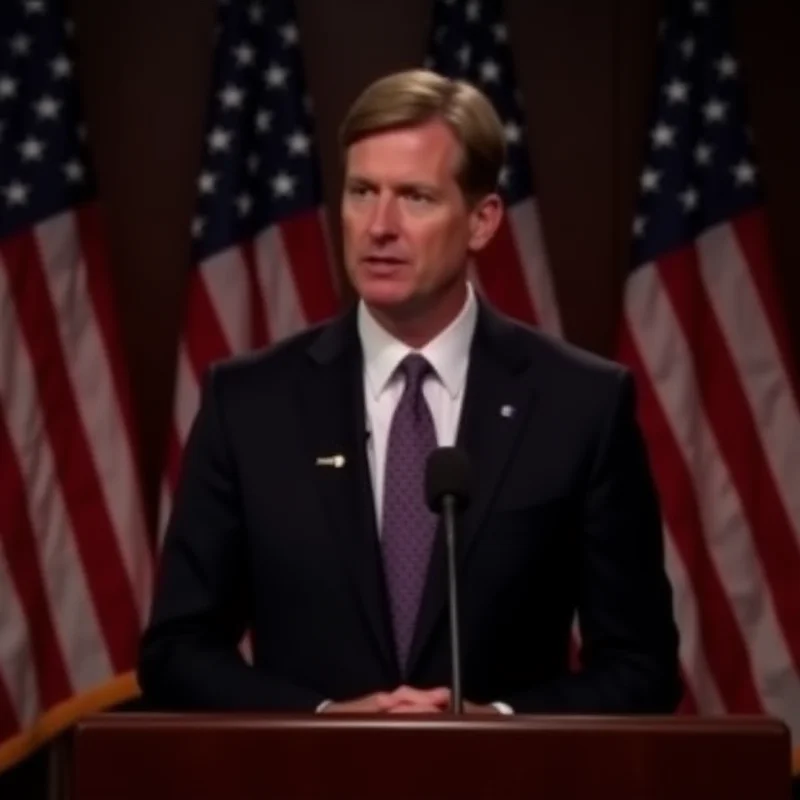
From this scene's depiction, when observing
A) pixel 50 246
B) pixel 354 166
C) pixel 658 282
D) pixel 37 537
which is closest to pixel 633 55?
pixel 658 282

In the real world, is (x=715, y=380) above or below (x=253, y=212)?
below

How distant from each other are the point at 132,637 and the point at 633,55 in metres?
1.58

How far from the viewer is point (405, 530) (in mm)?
2352

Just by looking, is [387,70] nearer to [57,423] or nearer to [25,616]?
[57,423]

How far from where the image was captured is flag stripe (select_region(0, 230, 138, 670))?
151 inches

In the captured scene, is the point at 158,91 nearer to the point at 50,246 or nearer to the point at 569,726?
the point at 50,246

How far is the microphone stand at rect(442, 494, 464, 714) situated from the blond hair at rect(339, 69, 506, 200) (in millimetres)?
557

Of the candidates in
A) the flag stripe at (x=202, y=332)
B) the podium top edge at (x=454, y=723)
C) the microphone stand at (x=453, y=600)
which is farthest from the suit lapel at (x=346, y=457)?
the flag stripe at (x=202, y=332)

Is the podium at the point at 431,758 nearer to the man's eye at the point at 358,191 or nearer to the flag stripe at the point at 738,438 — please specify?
the man's eye at the point at 358,191

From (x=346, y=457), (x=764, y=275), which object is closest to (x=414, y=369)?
(x=346, y=457)

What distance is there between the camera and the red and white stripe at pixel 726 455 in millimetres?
3889

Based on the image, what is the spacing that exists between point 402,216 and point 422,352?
0.18 metres

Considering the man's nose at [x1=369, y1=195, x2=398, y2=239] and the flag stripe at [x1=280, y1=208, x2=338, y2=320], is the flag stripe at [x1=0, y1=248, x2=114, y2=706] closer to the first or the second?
the flag stripe at [x1=280, y1=208, x2=338, y2=320]

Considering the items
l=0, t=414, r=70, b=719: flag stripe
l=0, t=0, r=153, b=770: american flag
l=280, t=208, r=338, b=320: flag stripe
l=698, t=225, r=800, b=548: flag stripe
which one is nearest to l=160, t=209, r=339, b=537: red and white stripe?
l=280, t=208, r=338, b=320: flag stripe
